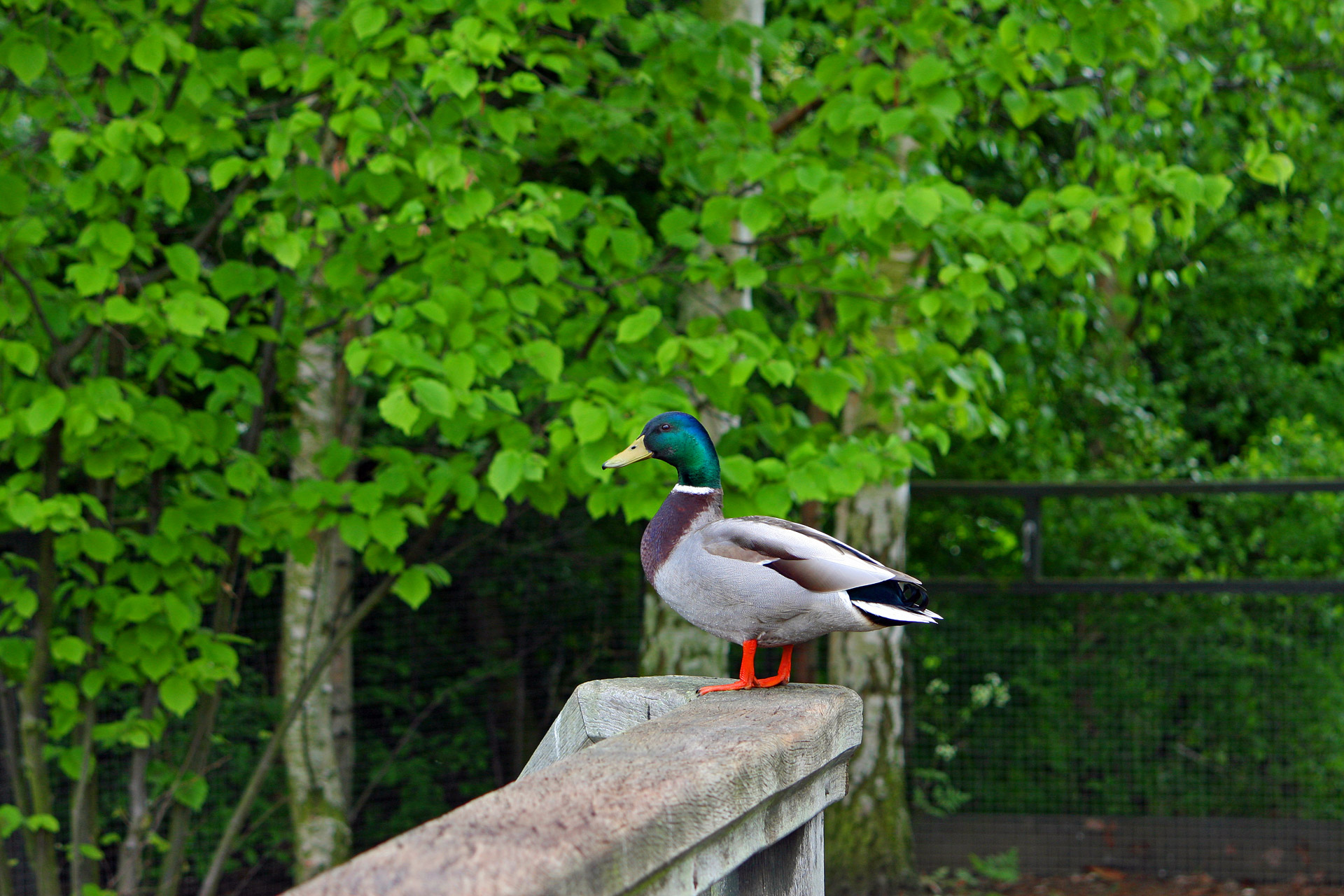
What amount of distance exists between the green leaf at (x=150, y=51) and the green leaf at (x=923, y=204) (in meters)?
1.91

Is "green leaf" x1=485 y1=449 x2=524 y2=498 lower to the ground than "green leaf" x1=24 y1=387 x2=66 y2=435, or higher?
lower

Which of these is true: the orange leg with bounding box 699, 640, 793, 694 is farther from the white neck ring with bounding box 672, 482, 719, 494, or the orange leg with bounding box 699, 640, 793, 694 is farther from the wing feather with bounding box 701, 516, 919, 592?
the white neck ring with bounding box 672, 482, 719, 494

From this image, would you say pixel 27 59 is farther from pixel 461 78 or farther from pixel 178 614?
pixel 178 614

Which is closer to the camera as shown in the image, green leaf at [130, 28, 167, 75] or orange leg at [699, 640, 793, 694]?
orange leg at [699, 640, 793, 694]

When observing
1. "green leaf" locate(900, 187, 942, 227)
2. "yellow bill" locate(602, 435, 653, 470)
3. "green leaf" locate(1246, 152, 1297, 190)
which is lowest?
"yellow bill" locate(602, 435, 653, 470)

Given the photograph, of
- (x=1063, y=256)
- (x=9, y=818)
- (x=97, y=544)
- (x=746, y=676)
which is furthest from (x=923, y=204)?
(x=9, y=818)

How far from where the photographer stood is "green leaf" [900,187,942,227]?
298 cm

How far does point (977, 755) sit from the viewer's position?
5.74 meters

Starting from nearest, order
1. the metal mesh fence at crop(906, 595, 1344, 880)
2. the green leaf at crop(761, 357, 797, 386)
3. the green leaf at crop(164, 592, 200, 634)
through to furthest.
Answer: the green leaf at crop(761, 357, 797, 386)
the green leaf at crop(164, 592, 200, 634)
the metal mesh fence at crop(906, 595, 1344, 880)

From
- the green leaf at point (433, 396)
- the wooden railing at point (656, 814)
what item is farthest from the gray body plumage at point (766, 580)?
the green leaf at point (433, 396)

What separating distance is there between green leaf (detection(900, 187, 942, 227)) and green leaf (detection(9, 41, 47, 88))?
2208 mm

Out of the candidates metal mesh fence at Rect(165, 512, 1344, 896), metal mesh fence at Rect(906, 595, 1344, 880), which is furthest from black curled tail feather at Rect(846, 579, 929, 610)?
metal mesh fence at Rect(906, 595, 1344, 880)

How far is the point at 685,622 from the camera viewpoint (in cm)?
423

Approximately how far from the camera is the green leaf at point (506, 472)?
3.00m
